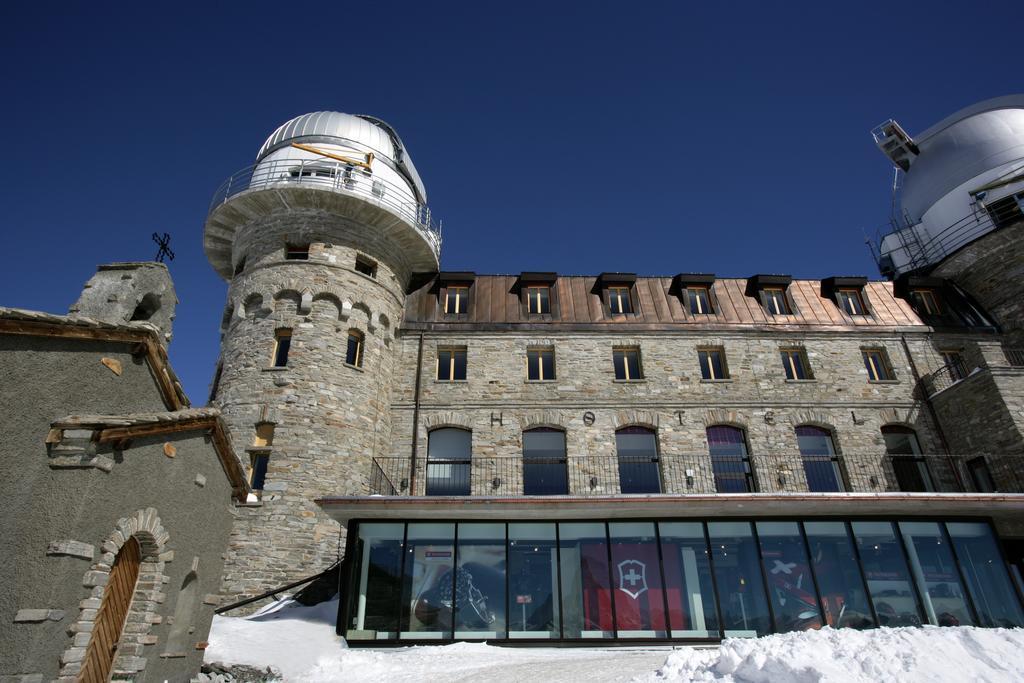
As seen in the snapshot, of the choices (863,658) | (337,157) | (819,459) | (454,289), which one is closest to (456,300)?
(454,289)

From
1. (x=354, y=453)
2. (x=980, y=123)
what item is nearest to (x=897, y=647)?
(x=354, y=453)

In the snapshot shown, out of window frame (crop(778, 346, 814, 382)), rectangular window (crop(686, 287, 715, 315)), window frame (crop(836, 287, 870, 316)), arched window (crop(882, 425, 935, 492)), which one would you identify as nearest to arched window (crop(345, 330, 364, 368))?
rectangular window (crop(686, 287, 715, 315))

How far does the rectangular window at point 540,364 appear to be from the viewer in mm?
20406

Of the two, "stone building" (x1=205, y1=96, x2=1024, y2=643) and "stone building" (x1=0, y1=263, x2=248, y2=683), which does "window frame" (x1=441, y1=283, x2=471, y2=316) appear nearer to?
"stone building" (x1=205, y1=96, x2=1024, y2=643)

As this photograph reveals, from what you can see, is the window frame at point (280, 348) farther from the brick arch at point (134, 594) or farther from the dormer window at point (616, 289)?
the dormer window at point (616, 289)

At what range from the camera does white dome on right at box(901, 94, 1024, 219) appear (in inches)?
997

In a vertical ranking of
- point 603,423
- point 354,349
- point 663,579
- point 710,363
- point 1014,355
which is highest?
point 1014,355

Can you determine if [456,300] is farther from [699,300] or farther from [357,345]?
[699,300]

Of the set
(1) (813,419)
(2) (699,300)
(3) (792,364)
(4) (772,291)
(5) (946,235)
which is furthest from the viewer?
(5) (946,235)

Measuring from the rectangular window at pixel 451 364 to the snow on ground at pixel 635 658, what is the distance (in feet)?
26.6

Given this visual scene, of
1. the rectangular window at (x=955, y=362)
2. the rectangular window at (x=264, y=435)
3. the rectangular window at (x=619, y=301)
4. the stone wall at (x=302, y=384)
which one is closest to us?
the stone wall at (x=302, y=384)

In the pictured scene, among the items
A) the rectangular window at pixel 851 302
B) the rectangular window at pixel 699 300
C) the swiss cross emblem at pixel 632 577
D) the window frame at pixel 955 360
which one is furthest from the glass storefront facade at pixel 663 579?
the rectangular window at pixel 851 302

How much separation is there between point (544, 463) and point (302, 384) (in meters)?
7.83

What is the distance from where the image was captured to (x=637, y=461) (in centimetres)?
1884
